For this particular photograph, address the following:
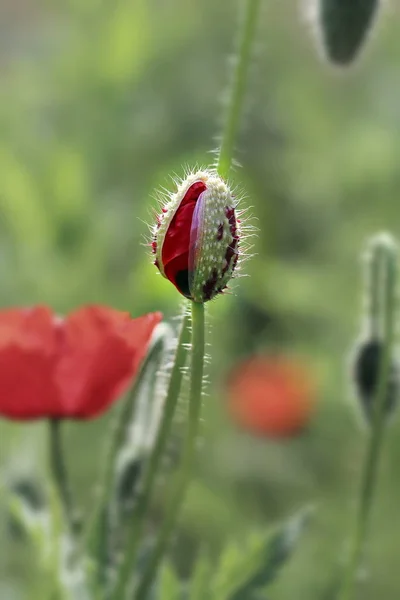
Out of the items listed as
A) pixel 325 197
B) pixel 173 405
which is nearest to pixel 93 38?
pixel 325 197

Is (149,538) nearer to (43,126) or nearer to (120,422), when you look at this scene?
(120,422)

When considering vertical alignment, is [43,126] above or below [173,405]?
above

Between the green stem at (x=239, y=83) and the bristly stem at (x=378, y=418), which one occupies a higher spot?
the green stem at (x=239, y=83)

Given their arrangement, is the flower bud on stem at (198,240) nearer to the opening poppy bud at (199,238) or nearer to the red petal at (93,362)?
the opening poppy bud at (199,238)

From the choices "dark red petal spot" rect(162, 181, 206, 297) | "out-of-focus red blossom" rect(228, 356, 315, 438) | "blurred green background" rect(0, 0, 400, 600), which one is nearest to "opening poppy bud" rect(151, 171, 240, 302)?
"dark red petal spot" rect(162, 181, 206, 297)

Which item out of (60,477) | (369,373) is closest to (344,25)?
(369,373)

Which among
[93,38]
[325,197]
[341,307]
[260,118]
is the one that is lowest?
[341,307]

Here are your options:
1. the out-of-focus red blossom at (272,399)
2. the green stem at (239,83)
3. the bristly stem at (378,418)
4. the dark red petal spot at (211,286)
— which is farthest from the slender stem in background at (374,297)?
the out-of-focus red blossom at (272,399)
